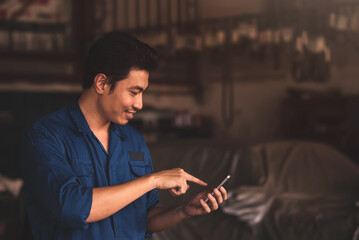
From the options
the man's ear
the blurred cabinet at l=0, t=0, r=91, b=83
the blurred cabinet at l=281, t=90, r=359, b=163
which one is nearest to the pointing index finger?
the man's ear

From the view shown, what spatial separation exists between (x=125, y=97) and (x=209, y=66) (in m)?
4.74

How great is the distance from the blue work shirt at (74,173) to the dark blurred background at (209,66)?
2092 millimetres

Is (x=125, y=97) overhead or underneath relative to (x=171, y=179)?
overhead

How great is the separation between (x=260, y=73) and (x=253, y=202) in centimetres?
301

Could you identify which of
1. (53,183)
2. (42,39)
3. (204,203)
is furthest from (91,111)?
(42,39)

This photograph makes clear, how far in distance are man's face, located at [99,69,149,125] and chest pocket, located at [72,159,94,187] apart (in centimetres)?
13

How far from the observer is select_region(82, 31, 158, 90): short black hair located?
3.25 feet

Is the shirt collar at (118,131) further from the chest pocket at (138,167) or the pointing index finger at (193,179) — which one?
the pointing index finger at (193,179)

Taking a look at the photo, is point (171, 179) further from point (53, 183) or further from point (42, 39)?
point (42, 39)

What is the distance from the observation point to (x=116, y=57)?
99 cm

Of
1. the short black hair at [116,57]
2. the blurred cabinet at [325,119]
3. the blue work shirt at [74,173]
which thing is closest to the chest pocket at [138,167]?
the blue work shirt at [74,173]

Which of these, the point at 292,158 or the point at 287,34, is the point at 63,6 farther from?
the point at 292,158

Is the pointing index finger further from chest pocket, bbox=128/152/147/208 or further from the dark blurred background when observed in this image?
the dark blurred background

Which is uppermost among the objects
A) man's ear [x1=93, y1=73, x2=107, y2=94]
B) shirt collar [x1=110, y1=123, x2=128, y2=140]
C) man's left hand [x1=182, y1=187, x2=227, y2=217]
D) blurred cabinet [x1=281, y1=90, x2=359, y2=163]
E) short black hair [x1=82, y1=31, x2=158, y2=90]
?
short black hair [x1=82, y1=31, x2=158, y2=90]
